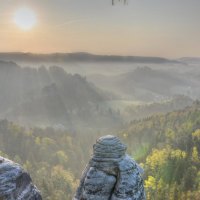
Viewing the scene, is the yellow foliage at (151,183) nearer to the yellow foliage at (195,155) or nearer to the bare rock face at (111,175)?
the yellow foliage at (195,155)

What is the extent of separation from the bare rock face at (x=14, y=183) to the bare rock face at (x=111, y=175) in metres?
3.47

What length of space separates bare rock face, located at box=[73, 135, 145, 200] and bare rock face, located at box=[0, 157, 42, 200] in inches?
137

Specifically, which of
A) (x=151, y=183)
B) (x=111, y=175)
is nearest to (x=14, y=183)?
(x=111, y=175)

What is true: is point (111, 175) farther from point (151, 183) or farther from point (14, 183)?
point (151, 183)

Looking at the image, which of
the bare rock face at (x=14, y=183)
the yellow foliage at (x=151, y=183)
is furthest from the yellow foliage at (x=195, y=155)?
the bare rock face at (x=14, y=183)

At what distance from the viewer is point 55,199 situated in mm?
164625

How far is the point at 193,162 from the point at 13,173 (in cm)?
17658

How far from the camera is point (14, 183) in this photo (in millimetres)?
20719

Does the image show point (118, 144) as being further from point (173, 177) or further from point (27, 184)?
point (173, 177)

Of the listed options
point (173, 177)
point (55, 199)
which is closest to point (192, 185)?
point (173, 177)

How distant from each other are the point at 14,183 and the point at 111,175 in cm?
581

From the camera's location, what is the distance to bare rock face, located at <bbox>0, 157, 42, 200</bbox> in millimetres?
20453

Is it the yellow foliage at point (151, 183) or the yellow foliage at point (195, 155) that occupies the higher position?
the yellow foliage at point (195, 155)

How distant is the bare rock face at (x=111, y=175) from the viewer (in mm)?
23047
